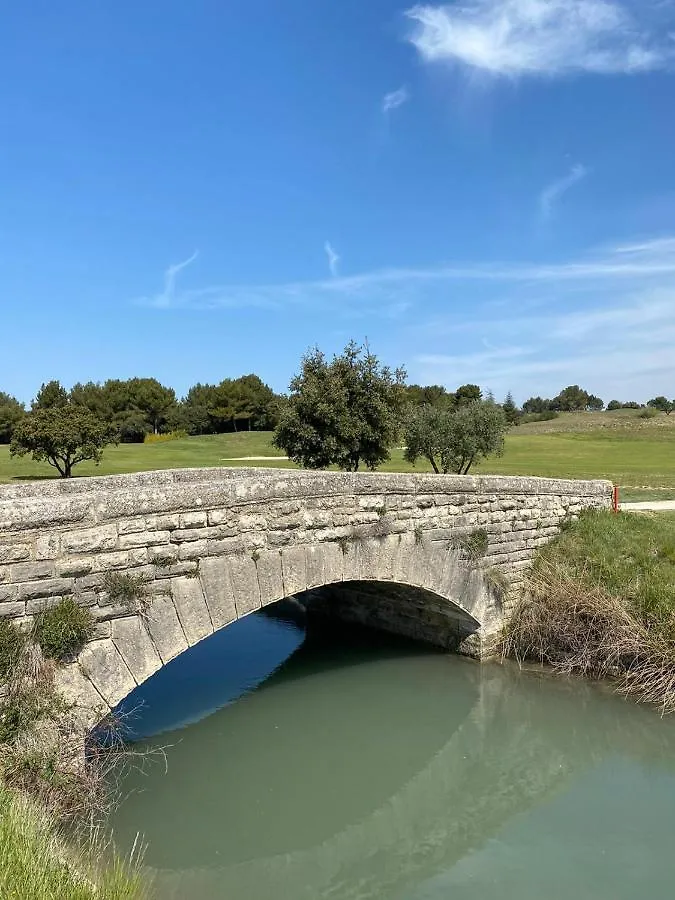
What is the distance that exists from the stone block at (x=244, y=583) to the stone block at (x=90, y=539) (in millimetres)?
1180

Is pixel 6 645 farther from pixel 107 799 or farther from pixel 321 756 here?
pixel 321 756

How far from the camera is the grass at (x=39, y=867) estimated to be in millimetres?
3191

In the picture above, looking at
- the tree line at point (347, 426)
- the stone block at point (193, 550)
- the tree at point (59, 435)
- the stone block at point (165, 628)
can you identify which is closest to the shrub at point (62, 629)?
the stone block at point (165, 628)

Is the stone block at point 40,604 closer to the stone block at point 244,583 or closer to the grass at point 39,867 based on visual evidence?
the grass at point 39,867

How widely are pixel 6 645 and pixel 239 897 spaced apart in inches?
99.7

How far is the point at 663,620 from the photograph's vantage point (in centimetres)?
834

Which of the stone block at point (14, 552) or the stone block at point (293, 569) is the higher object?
the stone block at point (14, 552)

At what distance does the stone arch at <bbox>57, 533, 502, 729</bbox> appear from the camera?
523 centimetres

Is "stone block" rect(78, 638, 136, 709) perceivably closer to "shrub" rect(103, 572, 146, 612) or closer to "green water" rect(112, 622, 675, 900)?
"shrub" rect(103, 572, 146, 612)

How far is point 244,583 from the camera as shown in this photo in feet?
20.3

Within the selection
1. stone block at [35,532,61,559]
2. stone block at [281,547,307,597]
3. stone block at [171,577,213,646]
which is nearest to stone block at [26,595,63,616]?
stone block at [35,532,61,559]

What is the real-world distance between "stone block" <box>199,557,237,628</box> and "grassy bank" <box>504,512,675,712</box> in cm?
499

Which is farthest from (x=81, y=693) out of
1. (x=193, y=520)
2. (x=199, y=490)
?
(x=199, y=490)

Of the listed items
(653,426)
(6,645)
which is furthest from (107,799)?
(653,426)
